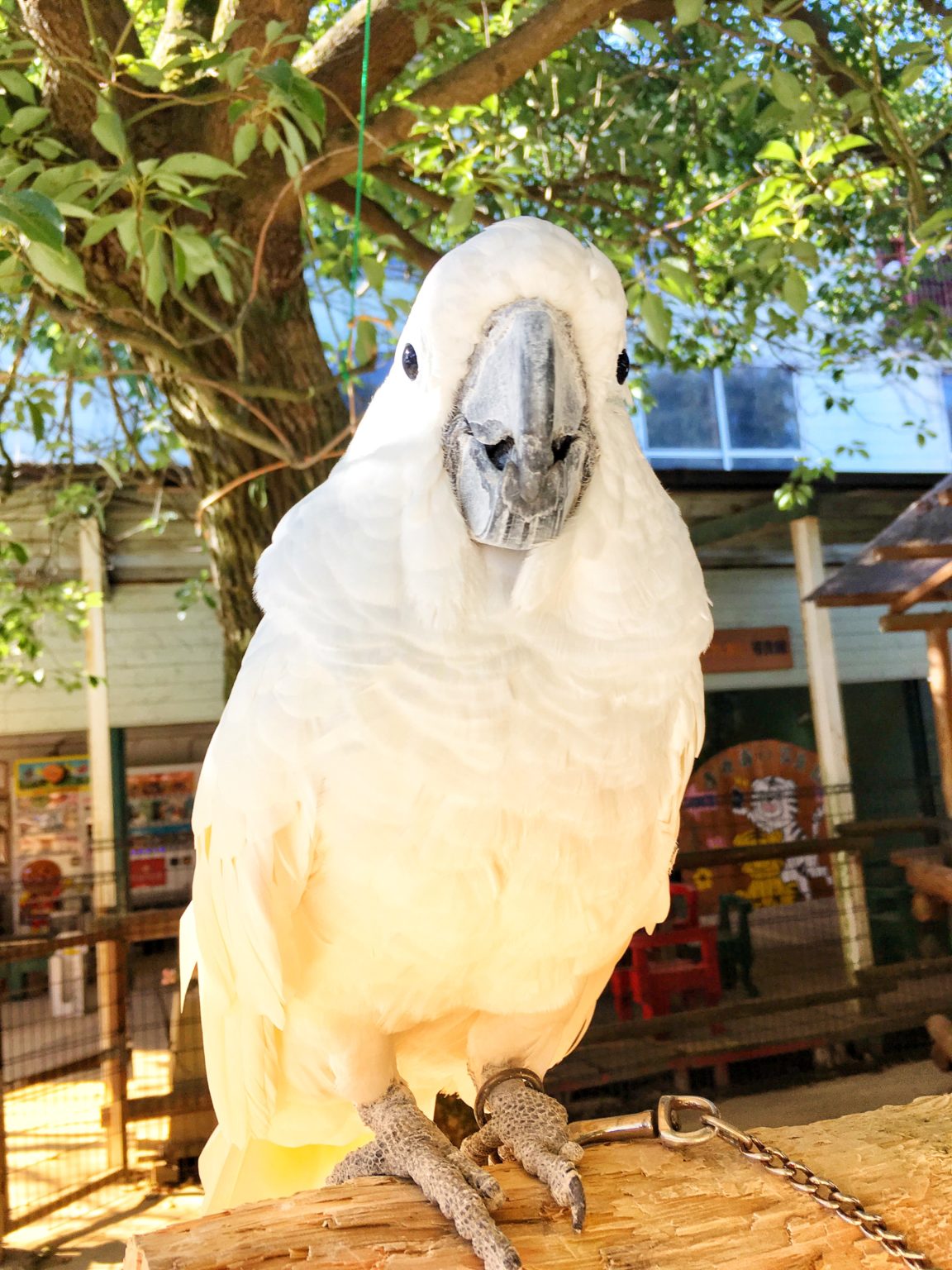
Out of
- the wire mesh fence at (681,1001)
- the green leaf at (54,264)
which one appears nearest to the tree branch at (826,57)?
the green leaf at (54,264)

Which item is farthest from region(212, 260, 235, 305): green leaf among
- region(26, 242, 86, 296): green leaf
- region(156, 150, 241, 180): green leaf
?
region(26, 242, 86, 296): green leaf

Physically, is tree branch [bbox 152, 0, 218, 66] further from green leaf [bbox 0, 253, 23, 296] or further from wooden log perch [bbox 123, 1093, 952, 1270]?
wooden log perch [bbox 123, 1093, 952, 1270]

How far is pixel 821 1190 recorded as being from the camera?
131cm

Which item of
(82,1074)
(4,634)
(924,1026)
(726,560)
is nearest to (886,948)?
(924,1026)

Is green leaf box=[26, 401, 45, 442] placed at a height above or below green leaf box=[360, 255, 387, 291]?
below

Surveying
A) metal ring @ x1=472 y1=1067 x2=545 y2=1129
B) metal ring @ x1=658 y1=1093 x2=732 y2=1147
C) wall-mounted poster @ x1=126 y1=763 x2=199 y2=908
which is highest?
wall-mounted poster @ x1=126 y1=763 x2=199 y2=908

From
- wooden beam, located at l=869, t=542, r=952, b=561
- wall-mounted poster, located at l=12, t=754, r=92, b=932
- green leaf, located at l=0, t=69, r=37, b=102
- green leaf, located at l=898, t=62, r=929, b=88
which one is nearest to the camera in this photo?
green leaf, located at l=0, t=69, r=37, b=102

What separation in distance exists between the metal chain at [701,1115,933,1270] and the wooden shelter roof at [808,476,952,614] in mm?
3016

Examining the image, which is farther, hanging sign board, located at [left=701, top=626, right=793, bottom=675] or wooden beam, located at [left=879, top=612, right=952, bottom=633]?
hanging sign board, located at [left=701, top=626, right=793, bottom=675]

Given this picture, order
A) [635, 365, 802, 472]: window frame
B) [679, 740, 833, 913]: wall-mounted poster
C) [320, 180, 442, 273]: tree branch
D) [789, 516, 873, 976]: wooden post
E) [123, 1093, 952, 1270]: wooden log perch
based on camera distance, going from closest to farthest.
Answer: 1. [123, 1093, 952, 1270]: wooden log perch
2. [320, 180, 442, 273]: tree branch
3. [789, 516, 873, 976]: wooden post
4. [679, 740, 833, 913]: wall-mounted poster
5. [635, 365, 802, 472]: window frame

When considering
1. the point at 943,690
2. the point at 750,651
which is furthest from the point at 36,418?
the point at 750,651

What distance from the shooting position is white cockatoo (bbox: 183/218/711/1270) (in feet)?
3.46

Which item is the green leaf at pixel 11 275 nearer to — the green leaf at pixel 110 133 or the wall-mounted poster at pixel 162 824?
the green leaf at pixel 110 133

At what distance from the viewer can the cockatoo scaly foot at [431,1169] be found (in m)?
1.15
